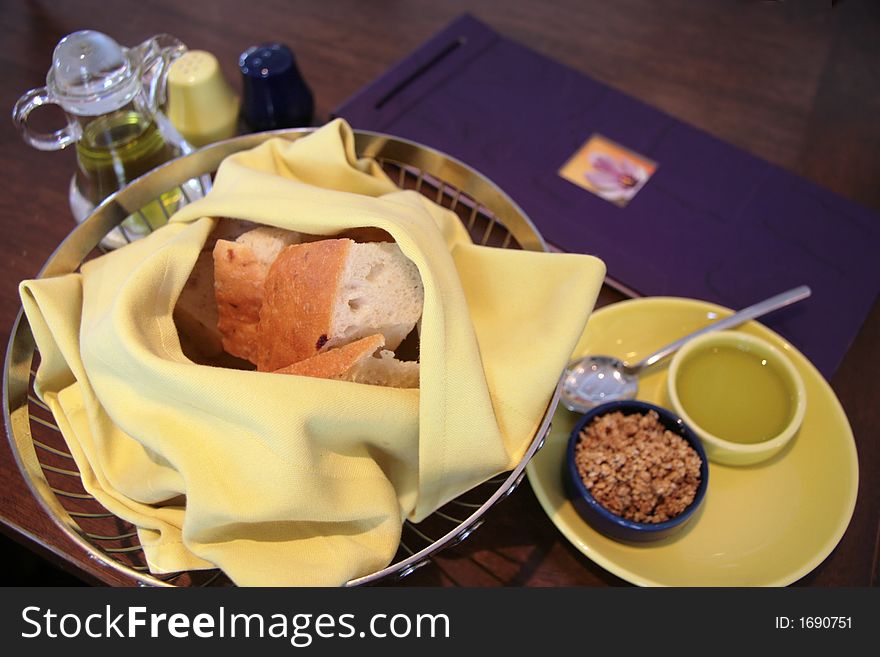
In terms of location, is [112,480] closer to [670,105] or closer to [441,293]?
[441,293]

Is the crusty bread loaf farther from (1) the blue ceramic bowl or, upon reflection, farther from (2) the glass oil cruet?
(1) the blue ceramic bowl

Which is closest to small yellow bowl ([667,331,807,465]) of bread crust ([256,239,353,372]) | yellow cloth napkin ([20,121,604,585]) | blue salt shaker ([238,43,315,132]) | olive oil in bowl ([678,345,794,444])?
olive oil in bowl ([678,345,794,444])

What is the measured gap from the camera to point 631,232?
67 centimetres

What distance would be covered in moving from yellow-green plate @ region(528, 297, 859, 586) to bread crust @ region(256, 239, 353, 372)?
0.64 feet

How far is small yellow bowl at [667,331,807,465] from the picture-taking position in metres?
0.54

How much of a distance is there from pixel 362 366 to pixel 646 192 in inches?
16.0

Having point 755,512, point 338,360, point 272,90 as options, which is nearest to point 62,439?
point 338,360

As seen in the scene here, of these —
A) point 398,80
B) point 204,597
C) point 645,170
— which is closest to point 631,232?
point 645,170

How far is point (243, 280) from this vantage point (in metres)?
0.48

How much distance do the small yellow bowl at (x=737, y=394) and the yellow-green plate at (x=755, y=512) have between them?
0.8 inches

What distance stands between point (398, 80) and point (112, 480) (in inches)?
20.6

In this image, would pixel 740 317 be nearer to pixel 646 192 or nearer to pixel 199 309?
pixel 646 192

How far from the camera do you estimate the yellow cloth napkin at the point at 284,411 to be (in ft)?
1.29

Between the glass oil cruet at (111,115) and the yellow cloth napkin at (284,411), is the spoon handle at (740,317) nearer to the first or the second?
the yellow cloth napkin at (284,411)
